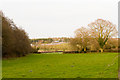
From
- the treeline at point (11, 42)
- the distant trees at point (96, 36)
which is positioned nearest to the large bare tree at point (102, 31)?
the distant trees at point (96, 36)

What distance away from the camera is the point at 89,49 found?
61.7 metres

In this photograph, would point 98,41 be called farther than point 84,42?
No

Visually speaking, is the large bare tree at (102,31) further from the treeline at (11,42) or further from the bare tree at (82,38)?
the treeline at (11,42)

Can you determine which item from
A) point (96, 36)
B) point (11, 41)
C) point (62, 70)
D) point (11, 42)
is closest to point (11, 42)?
point (11, 42)

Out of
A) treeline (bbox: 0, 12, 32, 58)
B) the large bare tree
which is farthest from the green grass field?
the large bare tree

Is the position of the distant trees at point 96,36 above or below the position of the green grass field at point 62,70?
above

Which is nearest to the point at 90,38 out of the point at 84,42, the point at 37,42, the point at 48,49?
the point at 84,42

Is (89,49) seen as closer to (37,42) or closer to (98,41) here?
(98,41)

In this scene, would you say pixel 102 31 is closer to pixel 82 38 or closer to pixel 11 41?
pixel 82 38

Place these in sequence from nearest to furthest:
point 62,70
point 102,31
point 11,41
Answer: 1. point 62,70
2. point 11,41
3. point 102,31

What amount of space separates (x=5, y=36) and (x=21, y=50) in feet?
23.4

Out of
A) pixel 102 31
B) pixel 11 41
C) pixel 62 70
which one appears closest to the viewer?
pixel 62 70

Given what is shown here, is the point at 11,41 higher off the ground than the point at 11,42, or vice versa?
the point at 11,41

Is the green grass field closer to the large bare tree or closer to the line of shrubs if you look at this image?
the line of shrubs
